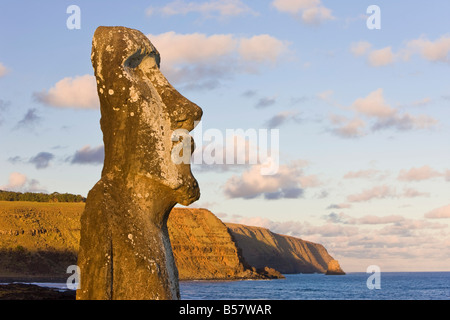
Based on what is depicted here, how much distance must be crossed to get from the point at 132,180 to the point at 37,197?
126065 millimetres

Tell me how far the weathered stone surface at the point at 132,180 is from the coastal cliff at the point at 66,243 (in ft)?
276

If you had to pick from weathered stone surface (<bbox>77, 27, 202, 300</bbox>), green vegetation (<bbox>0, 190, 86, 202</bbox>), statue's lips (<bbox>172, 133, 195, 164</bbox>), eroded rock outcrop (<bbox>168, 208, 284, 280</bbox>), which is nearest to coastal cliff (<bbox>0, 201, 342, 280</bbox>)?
eroded rock outcrop (<bbox>168, 208, 284, 280</bbox>)

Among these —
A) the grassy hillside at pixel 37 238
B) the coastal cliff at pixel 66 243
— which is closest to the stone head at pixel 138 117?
the coastal cliff at pixel 66 243

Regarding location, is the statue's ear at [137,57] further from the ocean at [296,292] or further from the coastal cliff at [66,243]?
the coastal cliff at [66,243]

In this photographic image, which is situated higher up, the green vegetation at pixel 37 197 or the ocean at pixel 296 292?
the green vegetation at pixel 37 197

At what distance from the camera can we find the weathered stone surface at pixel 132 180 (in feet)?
21.4

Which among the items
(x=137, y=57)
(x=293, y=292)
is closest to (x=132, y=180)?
(x=137, y=57)

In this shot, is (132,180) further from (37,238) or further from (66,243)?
(66,243)

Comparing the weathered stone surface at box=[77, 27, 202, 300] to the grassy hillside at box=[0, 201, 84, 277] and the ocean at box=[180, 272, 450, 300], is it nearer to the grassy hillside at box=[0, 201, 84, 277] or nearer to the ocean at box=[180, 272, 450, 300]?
the ocean at box=[180, 272, 450, 300]

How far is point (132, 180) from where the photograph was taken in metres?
6.80
